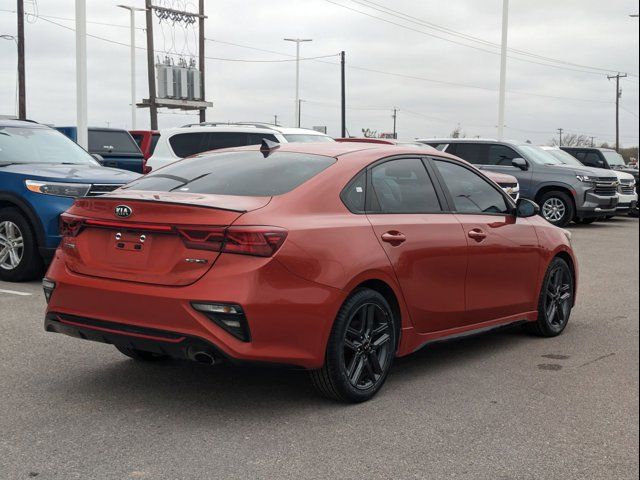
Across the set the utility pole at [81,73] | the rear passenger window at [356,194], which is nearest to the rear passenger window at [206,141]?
the utility pole at [81,73]

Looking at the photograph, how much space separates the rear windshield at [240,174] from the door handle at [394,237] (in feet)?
1.87

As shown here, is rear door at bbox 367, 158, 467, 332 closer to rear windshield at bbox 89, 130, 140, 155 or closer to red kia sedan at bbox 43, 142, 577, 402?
red kia sedan at bbox 43, 142, 577, 402

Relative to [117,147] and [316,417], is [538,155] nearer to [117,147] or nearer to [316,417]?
[117,147]

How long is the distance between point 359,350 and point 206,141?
10266 mm

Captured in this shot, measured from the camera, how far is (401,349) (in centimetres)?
525

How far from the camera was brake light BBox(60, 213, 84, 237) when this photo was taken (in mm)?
4902

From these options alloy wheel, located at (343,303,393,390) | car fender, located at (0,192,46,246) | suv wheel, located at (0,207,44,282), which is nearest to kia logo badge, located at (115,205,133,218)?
alloy wheel, located at (343,303,393,390)

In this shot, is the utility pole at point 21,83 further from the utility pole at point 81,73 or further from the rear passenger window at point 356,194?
the rear passenger window at point 356,194

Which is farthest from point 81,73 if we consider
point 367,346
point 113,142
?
point 367,346

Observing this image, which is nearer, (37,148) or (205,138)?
(37,148)

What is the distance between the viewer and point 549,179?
1930 centimetres

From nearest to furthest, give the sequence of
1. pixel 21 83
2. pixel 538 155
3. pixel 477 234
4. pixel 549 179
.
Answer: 1. pixel 477 234
2. pixel 549 179
3. pixel 538 155
4. pixel 21 83

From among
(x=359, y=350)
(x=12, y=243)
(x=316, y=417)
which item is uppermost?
(x=12, y=243)

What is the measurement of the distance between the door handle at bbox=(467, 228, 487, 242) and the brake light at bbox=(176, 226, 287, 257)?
6.27ft
